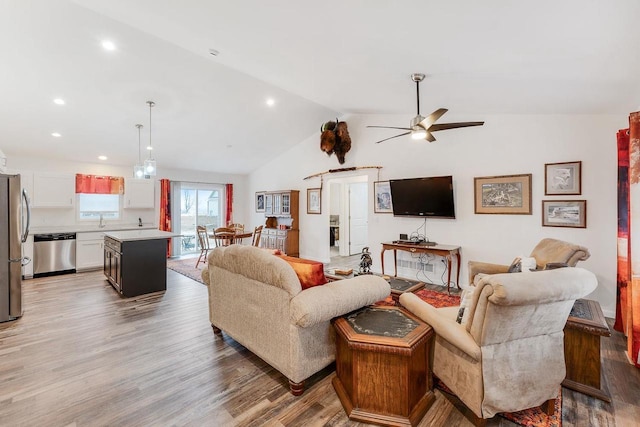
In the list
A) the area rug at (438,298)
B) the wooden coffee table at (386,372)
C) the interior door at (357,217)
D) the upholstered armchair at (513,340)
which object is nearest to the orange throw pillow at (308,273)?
the wooden coffee table at (386,372)

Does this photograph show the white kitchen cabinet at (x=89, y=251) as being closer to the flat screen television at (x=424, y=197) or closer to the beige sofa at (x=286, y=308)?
the beige sofa at (x=286, y=308)

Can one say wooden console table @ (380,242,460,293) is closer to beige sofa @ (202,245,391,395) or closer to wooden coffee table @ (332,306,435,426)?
beige sofa @ (202,245,391,395)

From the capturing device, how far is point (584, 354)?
6.70 ft

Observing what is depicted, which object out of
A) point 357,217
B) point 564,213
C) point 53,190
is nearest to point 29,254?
point 53,190

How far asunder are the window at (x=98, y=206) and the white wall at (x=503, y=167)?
5.21 metres

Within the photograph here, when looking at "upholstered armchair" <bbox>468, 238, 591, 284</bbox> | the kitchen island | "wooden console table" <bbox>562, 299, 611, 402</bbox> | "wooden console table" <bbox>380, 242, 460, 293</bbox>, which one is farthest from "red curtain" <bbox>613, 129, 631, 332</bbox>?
the kitchen island

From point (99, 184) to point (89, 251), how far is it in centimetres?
158

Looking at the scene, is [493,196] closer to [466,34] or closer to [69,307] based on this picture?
[466,34]

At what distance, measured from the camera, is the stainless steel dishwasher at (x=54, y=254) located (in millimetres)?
5434

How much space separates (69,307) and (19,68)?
121 inches

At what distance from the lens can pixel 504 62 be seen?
8.00ft

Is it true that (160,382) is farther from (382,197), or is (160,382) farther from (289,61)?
(382,197)

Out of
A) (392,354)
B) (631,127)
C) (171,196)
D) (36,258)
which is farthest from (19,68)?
(631,127)

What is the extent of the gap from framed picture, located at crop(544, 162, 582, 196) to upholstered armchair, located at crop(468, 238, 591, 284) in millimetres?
860
